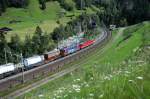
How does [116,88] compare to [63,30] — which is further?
[63,30]

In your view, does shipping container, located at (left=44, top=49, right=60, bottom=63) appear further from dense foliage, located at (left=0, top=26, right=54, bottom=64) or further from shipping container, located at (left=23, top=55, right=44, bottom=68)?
dense foliage, located at (left=0, top=26, right=54, bottom=64)

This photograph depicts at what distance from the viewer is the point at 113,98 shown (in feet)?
28.2

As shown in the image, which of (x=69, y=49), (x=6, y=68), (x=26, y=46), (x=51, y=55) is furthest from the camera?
(x=26, y=46)

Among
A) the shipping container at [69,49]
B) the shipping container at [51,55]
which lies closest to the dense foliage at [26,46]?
the shipping container at [51,55]

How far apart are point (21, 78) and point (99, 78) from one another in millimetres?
65712

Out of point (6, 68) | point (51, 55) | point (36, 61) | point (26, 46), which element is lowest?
point (26, 46)

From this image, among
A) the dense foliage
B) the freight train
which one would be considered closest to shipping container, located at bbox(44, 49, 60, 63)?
the freight train

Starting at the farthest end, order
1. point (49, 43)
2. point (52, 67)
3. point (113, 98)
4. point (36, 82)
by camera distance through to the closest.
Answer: point (49, 43) < point (52, 67) < point (36, 82) < point (113, 98)

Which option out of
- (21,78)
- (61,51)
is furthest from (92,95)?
(61,51)

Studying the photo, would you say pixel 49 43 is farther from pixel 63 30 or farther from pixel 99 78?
pixel 99 78

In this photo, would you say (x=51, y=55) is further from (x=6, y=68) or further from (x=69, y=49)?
(x=6, y=68)

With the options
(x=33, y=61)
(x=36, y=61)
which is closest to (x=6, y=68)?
(x=33, y=61)

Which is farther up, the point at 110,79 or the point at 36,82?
the point at 110,79

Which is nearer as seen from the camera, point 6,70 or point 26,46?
point 6,70
